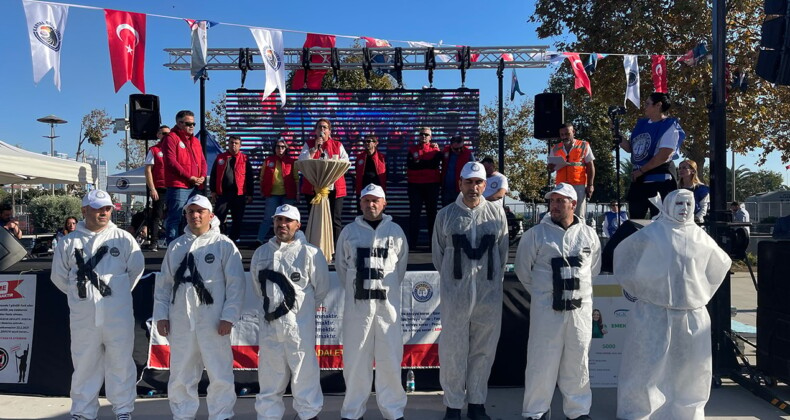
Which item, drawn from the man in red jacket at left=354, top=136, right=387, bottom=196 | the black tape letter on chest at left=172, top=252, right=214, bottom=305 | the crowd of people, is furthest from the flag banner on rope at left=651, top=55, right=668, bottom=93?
the black tape letter on chest at left=172, top=252, right=214, bottom=305

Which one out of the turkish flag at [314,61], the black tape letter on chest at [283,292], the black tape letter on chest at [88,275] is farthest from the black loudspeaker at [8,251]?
the turkish flag at [314,61]

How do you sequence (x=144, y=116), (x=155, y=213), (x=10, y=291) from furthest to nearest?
(x=144, y=116) → (x=155, y=213) → (x=10, y=291)

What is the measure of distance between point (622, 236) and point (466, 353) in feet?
5.67

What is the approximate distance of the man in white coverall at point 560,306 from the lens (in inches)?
155

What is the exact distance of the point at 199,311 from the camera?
3930 millimetres

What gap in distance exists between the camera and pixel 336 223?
275 inches

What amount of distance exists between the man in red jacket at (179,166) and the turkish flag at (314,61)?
270 centimetres

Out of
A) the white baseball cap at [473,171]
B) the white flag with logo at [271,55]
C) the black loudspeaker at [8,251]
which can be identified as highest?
the white flag with logo at [271,55]

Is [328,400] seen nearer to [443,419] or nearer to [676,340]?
[443,419]

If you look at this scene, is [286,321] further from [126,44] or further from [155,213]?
[126,44]

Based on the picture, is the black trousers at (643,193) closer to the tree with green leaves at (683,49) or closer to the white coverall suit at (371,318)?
the white coverall suit at (371,318)

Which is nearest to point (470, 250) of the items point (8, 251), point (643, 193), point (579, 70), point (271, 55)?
point (643, 193)

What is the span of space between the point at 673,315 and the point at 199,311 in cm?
316

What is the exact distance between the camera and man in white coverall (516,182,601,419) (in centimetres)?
394
